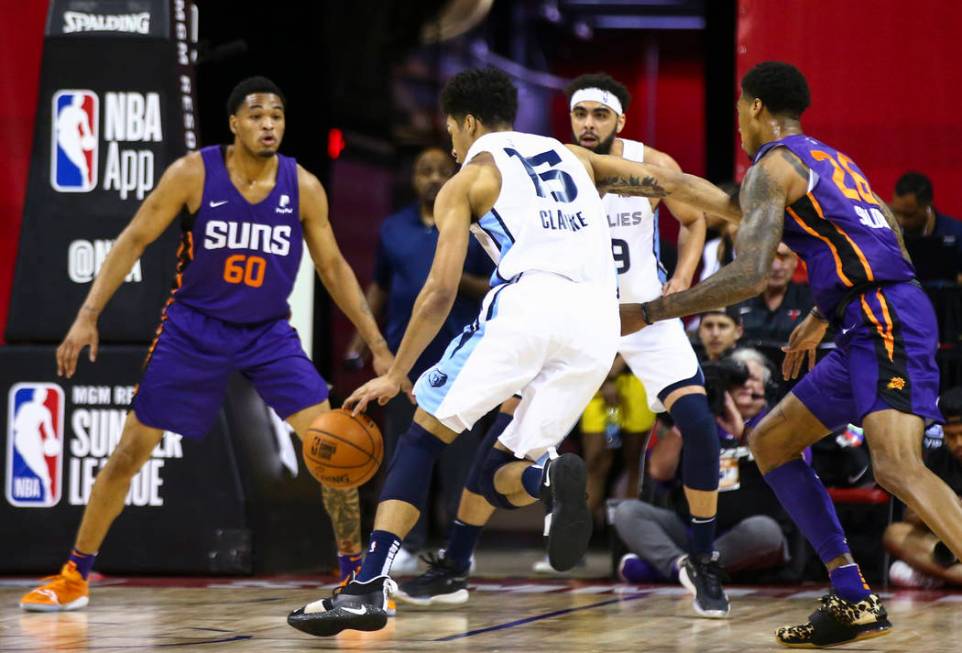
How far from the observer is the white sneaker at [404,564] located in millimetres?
8266

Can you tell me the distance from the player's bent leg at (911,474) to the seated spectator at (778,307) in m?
3.09

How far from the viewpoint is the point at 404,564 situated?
8.31m

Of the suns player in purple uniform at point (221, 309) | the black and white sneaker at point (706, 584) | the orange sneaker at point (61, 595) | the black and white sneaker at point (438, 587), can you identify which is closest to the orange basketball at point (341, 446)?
the suns player in purple uniform at point (221, 309)

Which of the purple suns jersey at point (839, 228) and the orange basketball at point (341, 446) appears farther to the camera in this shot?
the orange basketball at point (341, 446)

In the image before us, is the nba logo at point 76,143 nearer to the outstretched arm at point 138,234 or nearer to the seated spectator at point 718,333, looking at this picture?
the outstretched arm at point 138,234

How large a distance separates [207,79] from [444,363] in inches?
282

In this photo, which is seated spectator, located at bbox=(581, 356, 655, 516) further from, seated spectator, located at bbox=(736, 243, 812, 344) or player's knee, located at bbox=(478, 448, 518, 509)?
player's knee, located at bbox=(478, 448, 518, 509)

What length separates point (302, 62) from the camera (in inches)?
516

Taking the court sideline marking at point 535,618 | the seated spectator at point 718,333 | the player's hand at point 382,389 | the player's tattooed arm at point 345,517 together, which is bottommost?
the court sideline marking at point 535,618

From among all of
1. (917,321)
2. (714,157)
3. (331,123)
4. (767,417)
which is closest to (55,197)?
(767,417)

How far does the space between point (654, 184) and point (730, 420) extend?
2185mm

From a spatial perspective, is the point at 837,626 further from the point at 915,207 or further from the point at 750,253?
the point at 915,207

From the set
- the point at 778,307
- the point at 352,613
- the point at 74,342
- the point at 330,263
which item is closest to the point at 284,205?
the point at 330,263

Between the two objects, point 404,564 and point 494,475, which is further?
point 404,564
